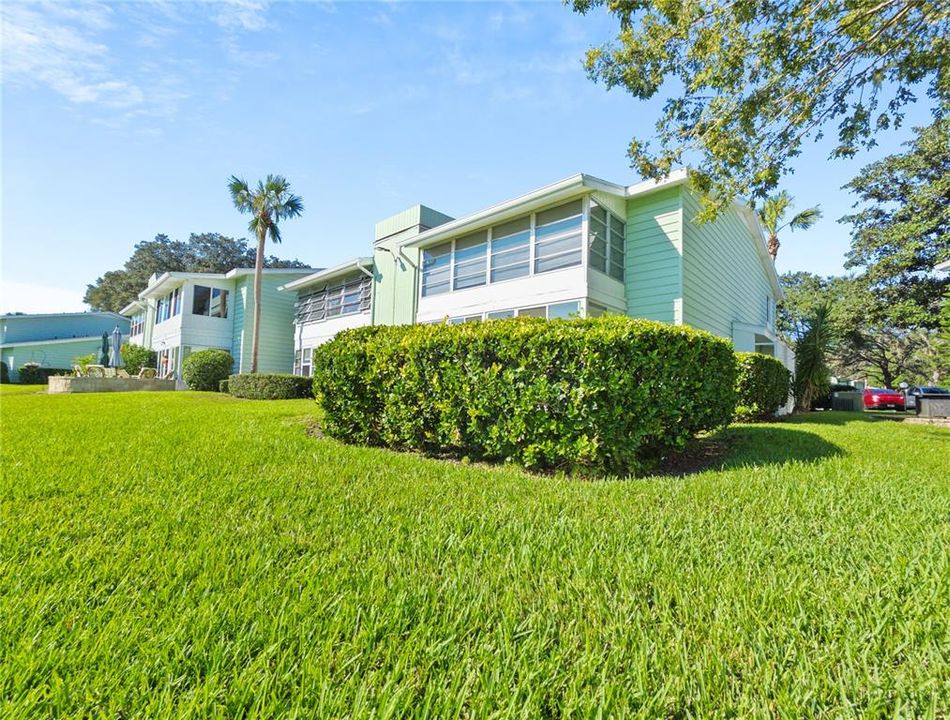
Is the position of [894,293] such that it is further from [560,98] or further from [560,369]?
[560,369]

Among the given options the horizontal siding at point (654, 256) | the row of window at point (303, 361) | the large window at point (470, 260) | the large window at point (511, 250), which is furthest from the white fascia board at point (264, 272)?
the horizontal siding at point (654, 256)

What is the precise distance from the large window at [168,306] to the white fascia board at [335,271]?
294 inches

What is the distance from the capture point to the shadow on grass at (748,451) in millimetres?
5035

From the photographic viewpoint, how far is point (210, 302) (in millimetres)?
23688

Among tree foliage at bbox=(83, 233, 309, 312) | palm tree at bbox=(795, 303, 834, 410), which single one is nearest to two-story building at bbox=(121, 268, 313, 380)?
palm tree at bbox=(795, 303, 834, 410)

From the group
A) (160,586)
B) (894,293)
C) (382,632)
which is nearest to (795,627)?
(382,632)

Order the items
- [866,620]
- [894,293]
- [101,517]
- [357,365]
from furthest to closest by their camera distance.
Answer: [894,293] → [357,365] → [101,517] → [866,620]

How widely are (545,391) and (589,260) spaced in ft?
23.1

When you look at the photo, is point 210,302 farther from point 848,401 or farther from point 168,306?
point 848,401

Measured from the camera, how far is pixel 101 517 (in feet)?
9.16

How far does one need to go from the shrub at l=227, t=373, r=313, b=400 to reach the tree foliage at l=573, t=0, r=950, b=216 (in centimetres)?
1205

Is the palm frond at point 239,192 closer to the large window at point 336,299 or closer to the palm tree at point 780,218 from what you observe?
the large window at point 336,299

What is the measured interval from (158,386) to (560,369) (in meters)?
20.3

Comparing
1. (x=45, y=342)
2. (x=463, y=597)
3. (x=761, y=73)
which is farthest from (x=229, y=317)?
(x=463, y=597)
